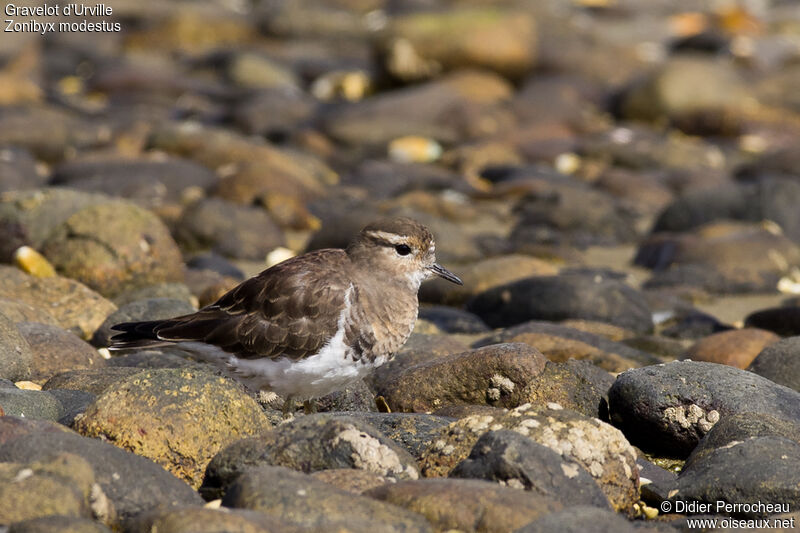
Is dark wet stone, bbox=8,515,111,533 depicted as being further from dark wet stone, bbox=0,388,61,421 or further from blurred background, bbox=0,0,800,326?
blurred background, bbox=0,0,800,326

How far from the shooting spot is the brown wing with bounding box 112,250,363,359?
6465mm

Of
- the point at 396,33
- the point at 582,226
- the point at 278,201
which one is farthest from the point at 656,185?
the point at 396,33

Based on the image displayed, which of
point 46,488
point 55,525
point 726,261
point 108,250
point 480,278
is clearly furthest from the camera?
point 726,261

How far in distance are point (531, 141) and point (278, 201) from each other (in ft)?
19.3

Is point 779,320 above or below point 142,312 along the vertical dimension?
below

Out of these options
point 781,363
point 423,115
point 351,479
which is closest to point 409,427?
point 351,479

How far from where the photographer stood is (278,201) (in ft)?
42.6

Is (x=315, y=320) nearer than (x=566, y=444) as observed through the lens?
No

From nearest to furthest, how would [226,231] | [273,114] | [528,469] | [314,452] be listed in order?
[528,469] < [314,452] < [226,231] < [273,114]

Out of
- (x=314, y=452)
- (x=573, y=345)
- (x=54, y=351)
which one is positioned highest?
(x=314, y=452)

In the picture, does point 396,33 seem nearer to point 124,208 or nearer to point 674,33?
point 674,33

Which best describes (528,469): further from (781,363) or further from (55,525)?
(781,363)

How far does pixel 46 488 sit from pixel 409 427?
7.19 feet

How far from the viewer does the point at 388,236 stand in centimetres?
692
